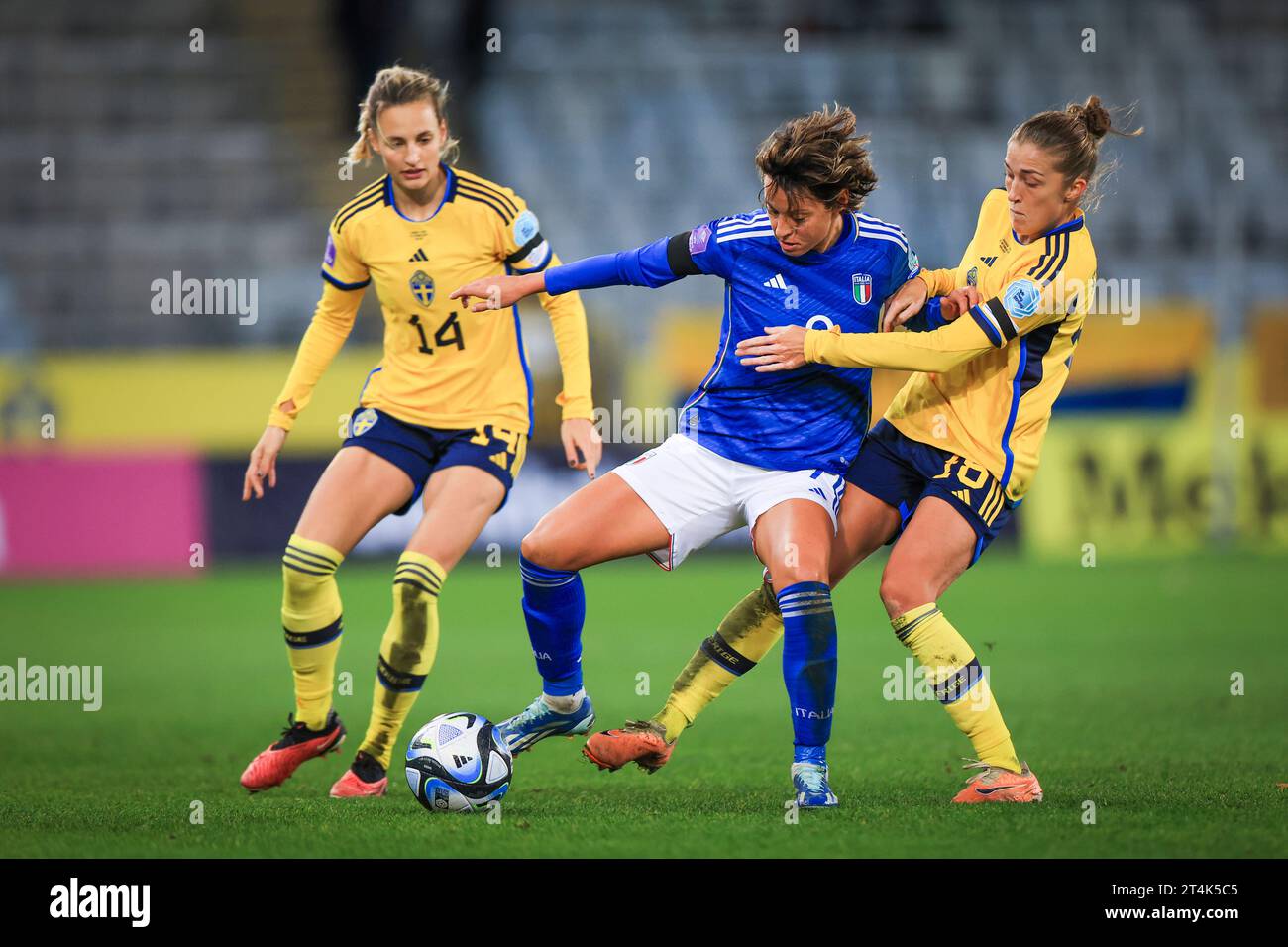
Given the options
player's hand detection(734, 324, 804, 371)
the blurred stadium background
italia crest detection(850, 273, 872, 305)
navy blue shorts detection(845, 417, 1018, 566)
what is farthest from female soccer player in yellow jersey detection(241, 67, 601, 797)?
the blurred stadium background

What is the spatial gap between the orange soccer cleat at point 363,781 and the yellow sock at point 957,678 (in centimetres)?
184

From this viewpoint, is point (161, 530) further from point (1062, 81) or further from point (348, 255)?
point (1062, 81)

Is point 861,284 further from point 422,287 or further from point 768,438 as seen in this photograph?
point 422,287

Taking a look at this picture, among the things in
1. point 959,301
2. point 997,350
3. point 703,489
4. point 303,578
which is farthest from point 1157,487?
point 303,578

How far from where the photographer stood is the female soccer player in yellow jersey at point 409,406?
548 centimetres

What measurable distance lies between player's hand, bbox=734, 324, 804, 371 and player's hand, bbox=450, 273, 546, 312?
0.79m

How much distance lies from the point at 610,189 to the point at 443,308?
12327 mm

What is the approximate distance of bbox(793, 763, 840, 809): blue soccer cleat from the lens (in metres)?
4.87

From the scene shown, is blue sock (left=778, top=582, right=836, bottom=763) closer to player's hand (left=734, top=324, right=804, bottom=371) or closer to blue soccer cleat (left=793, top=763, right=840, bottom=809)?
blue soccer cleat (left=793, top=763, right=840, bottom=809)

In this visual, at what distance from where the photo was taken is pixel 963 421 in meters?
5.23

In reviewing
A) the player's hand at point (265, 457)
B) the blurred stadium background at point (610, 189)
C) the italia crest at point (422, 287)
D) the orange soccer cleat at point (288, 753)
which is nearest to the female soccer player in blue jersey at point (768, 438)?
the italia crest at point (422, 287)

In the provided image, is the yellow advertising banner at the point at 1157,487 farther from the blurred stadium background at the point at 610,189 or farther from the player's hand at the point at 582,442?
the player's hand at the point at 582,442

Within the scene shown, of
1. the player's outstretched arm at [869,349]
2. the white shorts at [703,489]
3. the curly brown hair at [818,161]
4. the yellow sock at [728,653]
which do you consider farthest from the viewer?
the yellow sock at [728,653]
